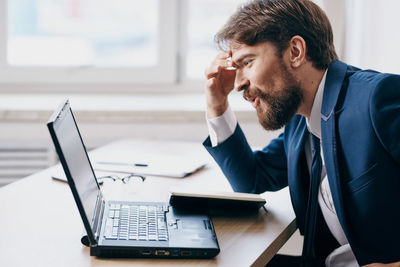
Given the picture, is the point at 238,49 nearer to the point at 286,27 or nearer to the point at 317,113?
the point at 286,27

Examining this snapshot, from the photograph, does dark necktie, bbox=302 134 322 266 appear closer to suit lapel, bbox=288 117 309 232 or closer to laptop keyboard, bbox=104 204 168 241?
suit lapel, bbox=288 117 309 232

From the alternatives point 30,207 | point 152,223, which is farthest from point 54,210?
point 152,223

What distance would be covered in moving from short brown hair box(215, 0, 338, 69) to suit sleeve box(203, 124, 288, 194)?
292 mm

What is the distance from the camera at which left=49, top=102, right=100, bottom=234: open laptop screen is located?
3.15 feet

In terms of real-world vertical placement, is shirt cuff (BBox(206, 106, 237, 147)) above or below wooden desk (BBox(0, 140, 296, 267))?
above

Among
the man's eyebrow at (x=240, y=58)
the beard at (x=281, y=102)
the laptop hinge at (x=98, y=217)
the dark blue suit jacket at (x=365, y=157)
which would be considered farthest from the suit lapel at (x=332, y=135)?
the laptop hinge at (x=98, y=217)

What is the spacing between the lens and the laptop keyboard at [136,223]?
1.04 meters

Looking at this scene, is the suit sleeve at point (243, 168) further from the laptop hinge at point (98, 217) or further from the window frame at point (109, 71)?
the window frame at point (109, 71)

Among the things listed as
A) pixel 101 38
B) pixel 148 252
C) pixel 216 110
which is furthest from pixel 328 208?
pixel 101 38

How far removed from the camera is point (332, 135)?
1.21m

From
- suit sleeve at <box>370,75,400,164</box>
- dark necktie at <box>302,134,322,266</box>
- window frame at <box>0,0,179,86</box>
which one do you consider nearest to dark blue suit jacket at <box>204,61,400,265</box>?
suit sleeve at <box>370,75,400,164</box>

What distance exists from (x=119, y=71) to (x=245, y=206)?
168cm

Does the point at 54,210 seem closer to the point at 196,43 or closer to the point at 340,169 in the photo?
the point at 340,169

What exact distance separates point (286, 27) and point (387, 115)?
36 centimetres
